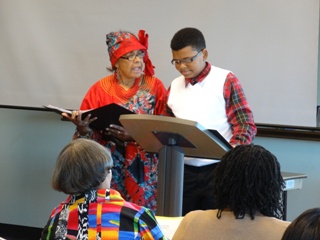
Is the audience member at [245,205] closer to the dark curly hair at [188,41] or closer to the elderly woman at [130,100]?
the dark curly hair at [188,41]

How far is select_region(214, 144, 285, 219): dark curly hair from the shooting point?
2166mm

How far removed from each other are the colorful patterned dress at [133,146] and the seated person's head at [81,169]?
1.46 meters

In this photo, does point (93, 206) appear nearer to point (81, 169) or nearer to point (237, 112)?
point (81, 169)

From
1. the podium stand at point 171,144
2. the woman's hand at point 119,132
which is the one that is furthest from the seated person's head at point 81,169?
the woman's hand at point 119,132

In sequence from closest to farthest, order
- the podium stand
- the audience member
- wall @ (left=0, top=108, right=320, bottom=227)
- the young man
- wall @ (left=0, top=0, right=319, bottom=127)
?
the audience member < the podium stand < the young man < wall @ (left=0, top=0, right=319, bottom=127) < wall @ (left=0, top=108, right=320, bottom=227)

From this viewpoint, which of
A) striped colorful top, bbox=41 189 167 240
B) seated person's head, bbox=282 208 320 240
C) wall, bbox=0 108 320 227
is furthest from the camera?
wall, bbox=0 108 320 227

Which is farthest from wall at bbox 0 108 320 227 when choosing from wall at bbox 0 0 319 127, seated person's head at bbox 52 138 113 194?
seated person's head at bbox 52 138 113 194

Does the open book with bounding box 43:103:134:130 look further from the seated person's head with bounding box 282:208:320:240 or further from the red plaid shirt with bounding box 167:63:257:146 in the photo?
the seated person's head with bounding box 282:208:320:240

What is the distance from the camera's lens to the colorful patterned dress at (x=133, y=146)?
3.82 meters

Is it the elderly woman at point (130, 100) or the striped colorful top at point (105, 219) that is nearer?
the striped colorful top at point (105, 219)

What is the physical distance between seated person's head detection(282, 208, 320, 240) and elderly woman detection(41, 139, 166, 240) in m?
0.81

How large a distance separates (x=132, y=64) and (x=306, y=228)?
232 centimetres

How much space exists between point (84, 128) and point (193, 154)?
0.67 m

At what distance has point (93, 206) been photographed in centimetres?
231
